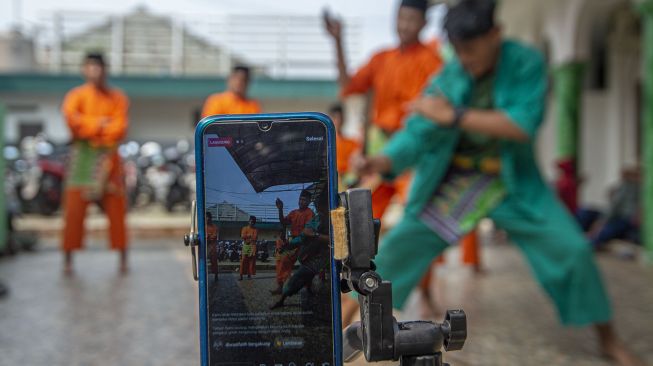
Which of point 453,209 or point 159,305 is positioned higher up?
point 453,209

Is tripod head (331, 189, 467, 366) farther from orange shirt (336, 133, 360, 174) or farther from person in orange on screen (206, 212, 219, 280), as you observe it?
orange shirt (336, 133, 360, 174)

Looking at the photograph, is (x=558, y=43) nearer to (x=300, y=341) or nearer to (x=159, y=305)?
(x=159, y=305)

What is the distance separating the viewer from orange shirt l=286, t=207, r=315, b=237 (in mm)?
1093

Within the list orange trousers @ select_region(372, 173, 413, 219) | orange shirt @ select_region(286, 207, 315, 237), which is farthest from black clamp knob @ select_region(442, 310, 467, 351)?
orange trousers @ select_region(372, 173, 413, 219)

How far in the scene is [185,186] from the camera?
13.4 meters

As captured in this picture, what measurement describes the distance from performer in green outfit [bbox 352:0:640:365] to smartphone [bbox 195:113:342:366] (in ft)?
4.26

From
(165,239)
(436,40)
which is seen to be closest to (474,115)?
(436,40)

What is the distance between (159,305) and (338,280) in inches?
141

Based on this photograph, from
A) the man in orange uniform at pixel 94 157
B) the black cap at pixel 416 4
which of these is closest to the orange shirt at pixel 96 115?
the man in orange uniform at pixel 94 157

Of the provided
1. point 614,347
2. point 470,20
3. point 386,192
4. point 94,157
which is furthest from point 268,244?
point 94,157

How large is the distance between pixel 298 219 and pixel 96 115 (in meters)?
5.12

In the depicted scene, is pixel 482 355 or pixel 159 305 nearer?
pixel 482 355

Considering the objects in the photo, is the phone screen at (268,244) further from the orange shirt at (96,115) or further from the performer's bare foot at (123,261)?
the performer's bare foot at (123,261)

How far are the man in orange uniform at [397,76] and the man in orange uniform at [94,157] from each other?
8.22 feet
